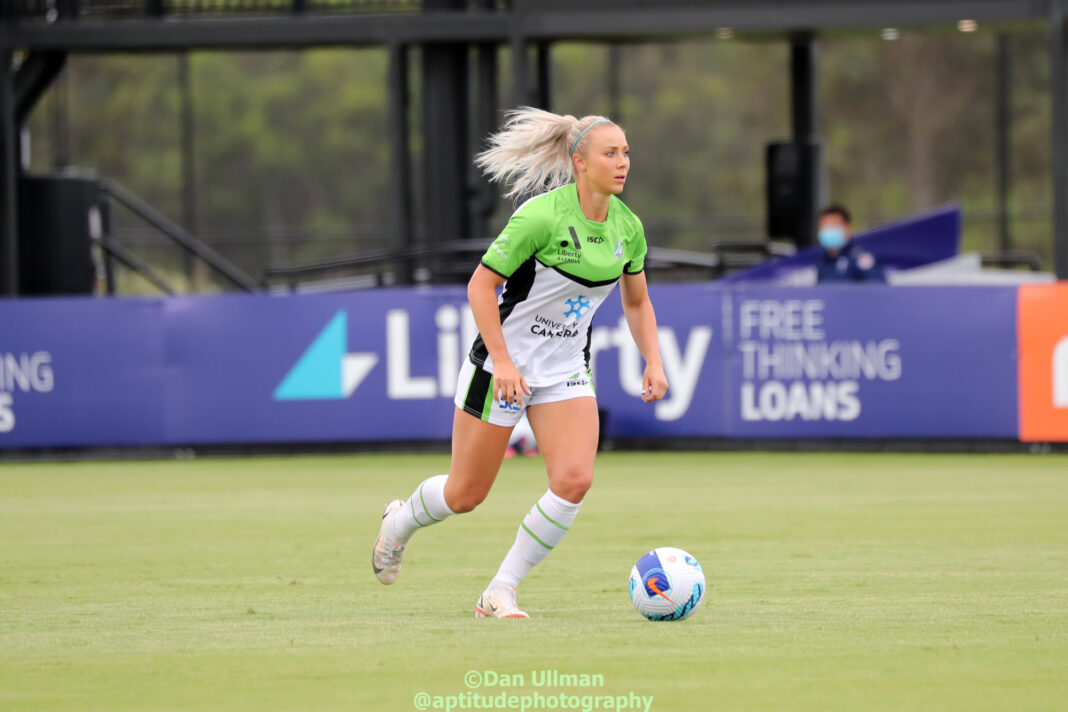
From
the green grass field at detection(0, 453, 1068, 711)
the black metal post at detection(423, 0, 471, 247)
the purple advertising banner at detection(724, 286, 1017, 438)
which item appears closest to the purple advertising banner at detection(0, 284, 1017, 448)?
the purple advertising banner at detection(724, 286, 1017, 438)

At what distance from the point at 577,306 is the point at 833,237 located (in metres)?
10.2

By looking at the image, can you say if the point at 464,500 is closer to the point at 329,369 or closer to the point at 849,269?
the point at 329,369

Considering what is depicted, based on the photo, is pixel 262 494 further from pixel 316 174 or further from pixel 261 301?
pixel 316 174

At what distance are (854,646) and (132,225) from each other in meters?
39.4

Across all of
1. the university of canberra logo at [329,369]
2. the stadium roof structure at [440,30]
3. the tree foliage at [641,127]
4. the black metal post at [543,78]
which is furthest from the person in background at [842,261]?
the tree foliage at [641,127]

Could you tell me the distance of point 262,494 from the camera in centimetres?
1381

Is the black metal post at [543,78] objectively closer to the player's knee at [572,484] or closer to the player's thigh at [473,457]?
the player's thigh at [473,457]

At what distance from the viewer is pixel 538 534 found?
24.3ft

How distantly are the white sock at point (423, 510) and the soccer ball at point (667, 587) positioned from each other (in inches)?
35.8

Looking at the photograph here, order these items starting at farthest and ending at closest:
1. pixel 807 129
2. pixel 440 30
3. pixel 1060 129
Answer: pixel 807 129 < pixel 440 30 < pixel 1060 129

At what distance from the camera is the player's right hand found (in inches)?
279

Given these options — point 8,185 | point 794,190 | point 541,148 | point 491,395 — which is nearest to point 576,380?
point 491,395

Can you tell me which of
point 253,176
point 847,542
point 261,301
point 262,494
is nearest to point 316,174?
point 253,176

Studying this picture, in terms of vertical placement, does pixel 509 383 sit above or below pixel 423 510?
above
